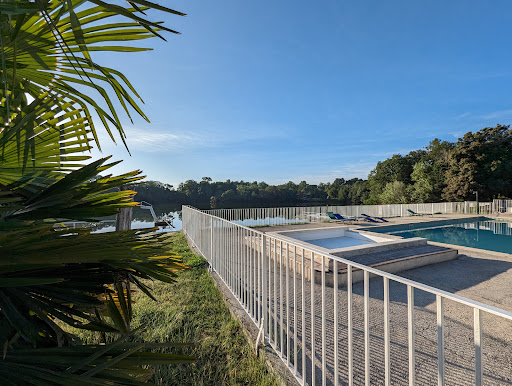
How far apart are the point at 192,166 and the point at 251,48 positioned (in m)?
9.17

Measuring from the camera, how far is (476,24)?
472 inches

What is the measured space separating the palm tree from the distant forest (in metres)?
16.7

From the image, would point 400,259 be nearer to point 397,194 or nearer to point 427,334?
point 427,334

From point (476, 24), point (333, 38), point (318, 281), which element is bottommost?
point (318, 281)

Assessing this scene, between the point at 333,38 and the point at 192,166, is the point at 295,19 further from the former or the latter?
the point at 192,166

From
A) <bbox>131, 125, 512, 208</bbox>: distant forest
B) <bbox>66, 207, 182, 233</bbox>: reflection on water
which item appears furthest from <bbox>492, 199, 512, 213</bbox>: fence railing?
<bbox>66, 207, 182, 233</bbox>: reflection on water

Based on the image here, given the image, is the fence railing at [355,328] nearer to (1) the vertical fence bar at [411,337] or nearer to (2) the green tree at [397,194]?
(1) the vertical fence bar at [411,337]

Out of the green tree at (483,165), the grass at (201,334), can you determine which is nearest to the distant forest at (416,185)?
the green tree at (483,165)

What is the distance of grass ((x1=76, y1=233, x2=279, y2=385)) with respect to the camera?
5.48 ft

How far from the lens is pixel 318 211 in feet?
45.8

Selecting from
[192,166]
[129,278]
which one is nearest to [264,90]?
[192,166]

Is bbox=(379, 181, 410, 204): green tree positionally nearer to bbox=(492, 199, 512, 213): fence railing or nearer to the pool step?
bbox=(492, 199, 512, 213): fence railing

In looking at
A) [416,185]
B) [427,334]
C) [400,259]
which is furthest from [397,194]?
[427,334]

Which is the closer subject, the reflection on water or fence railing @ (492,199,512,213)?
the reflection on water
